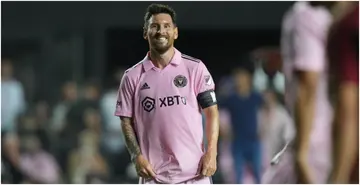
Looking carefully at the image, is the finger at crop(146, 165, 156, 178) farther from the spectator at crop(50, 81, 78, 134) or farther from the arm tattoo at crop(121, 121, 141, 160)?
the spectator at crop(50, 81, 78, 134)

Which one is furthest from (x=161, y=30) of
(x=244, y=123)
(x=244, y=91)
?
(x=244, y=123)

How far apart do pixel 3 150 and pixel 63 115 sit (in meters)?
0.35

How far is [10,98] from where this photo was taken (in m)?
4.48

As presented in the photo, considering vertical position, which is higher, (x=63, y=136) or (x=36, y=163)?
(x=63, y=136)

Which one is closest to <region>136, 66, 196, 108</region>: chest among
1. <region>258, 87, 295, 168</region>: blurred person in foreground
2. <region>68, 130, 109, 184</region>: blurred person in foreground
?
<region>258, 87, 295, 168</region>: blurred person in foreground

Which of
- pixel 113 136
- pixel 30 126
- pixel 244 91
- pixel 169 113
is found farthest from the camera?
pixel 30 126

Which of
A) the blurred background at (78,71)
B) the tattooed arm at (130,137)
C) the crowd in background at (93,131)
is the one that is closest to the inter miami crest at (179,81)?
the tattooed arm at (130,137)

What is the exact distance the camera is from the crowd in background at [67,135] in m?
4.39

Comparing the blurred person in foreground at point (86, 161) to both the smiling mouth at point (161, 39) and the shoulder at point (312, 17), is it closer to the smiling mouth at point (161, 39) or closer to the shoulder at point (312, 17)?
the shoulder at point (312, 17)

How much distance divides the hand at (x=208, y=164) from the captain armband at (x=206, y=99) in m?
0.10

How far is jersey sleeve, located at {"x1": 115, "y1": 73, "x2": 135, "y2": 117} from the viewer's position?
2.04 m

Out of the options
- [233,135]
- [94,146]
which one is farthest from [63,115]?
[233,135]

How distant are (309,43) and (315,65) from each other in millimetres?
109

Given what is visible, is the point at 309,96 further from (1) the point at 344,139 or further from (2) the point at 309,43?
(2) the point at 309,43
